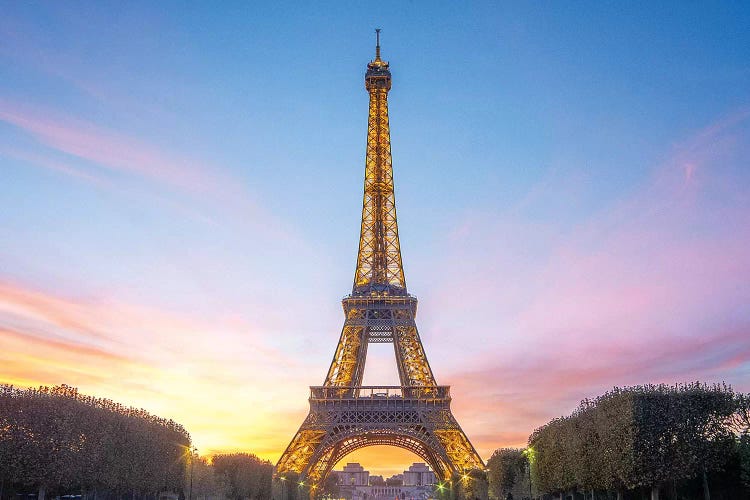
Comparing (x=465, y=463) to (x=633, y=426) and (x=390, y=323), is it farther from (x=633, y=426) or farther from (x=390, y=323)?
(x=633, y=426)

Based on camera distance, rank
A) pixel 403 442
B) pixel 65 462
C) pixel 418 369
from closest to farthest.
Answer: pixel 65 462
pixel 418 369
pixel 403 442

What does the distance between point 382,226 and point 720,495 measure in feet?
166

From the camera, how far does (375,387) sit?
8612cm

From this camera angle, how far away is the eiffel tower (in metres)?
82.3

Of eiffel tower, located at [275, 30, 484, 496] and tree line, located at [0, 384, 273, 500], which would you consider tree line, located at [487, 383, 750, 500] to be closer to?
eiffel tower, located at [275, 30, 484, 496]

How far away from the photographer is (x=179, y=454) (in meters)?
72.2

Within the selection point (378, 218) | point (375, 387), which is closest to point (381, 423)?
point (375, 387)

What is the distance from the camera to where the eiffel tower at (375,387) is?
82312 mm

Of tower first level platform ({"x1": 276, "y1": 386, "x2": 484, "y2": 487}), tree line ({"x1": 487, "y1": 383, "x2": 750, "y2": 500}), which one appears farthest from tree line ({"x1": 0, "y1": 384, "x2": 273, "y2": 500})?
tree line ({"x1": 487, "y1": 383, "x2": 750, "y2": 500})

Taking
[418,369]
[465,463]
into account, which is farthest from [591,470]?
[418,369]

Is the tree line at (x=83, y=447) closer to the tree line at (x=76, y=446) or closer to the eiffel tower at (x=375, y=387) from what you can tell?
the tree line at (x=76, y=446)

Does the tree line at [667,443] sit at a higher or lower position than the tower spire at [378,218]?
lower

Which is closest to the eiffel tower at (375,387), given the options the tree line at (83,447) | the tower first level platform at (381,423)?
the tower first level platform at (381,423)

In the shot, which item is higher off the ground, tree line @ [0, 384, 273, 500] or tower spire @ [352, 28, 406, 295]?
tower spire @ [352, 28, 406, 295]
